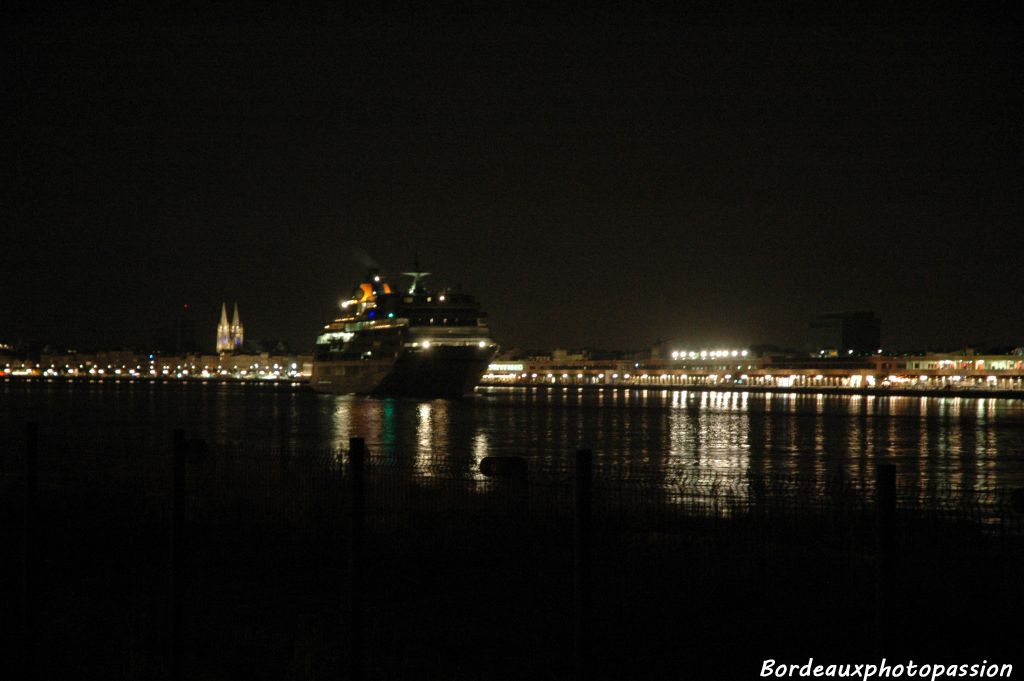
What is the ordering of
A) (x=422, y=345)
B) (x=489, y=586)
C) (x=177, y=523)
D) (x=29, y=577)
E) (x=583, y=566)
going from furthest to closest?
1. (x=422, y=345)
2. (x=489, y=586)
3. (x=29, y=577)
4. (x=177, y=523)
5. (x=583, y=566)

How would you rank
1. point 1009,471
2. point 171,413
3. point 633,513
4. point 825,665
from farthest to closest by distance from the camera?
point 171,413 < point 1009,471 < point 633,513 < point 825,665

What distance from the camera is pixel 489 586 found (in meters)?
10.2

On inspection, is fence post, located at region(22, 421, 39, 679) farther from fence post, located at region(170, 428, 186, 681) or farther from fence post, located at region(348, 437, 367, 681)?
fence post, located at region(348, 437, 367, 681)

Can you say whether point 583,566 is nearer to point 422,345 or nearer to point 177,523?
point 177,523

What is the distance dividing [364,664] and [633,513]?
26.6 feet

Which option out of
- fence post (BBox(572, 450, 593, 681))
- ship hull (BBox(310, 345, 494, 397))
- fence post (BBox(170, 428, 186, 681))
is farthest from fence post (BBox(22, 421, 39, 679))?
ship hull (BBox(310, 345, 494, 397))

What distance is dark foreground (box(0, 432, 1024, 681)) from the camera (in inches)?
301

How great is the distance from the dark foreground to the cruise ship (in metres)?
69.3

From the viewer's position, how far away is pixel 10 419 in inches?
2205

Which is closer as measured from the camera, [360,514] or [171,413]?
[360,514]

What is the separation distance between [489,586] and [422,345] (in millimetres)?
75874

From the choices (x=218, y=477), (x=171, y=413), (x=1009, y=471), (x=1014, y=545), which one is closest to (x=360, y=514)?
(x=1014, y=545)

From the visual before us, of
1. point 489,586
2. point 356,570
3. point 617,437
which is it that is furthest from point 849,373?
point 356,570

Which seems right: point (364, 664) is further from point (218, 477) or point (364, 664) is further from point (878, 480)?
point (218, 477)
